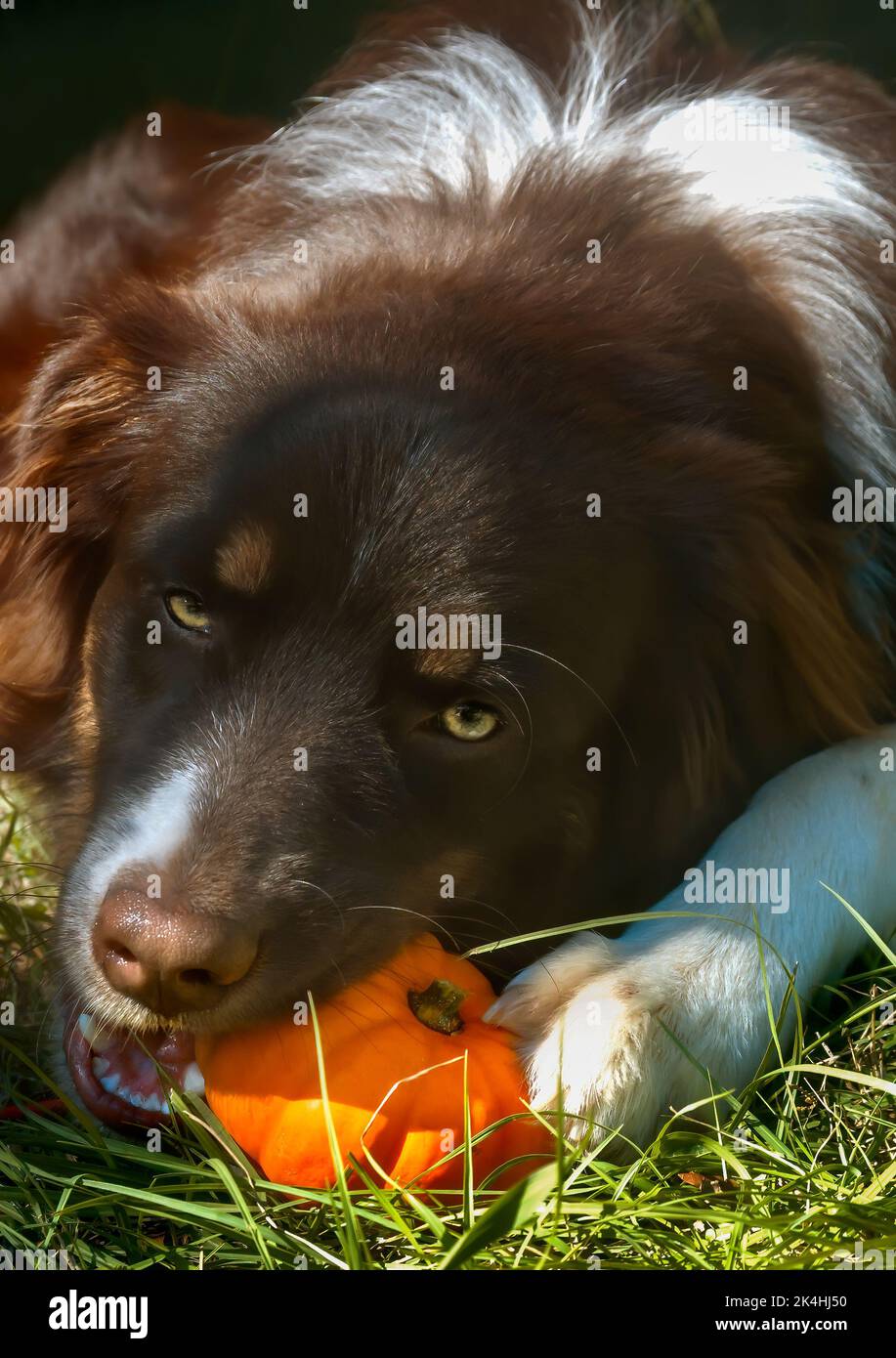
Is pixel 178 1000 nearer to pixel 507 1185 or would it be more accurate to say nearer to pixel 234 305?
pixel 507 1185

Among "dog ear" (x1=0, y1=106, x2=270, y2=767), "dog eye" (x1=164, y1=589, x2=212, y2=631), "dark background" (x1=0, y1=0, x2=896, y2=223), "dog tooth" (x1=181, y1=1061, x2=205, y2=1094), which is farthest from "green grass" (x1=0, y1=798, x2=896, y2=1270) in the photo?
"dark background" (x1=0, y1=0, x2=896, y2=223)

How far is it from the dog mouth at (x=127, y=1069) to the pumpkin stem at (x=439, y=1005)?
17.7 inches

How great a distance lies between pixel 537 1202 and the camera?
8.42 ft

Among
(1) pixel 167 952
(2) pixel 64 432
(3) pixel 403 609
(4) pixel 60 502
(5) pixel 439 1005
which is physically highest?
(2) pixel 64 432

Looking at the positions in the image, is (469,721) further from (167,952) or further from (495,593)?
(167,952)

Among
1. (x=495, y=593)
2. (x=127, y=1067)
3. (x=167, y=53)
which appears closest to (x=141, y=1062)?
(x=127, y=1067)

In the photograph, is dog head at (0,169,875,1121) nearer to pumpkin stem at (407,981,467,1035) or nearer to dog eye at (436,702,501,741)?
dog eye at (436,702,501,741)

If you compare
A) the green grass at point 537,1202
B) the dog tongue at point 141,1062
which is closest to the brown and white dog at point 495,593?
the dog tongue at point 141,1062

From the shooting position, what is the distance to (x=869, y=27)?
553 centimetres

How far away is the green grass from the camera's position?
278 centimetres

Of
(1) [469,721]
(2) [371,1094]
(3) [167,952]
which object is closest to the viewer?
(3) [167,952]

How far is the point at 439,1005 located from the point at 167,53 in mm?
4598
